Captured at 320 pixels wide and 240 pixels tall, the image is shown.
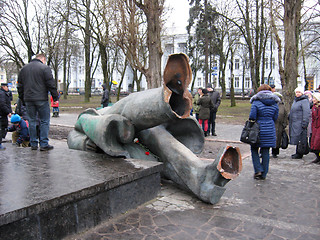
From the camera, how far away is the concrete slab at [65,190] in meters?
3.11

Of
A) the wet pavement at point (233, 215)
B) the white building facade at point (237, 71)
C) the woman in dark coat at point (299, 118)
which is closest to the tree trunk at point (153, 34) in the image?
the woman in dark coat at point (299, 118)

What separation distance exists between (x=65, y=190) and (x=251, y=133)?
351cm

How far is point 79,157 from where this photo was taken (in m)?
5.23

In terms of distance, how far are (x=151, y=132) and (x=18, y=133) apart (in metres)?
4.44

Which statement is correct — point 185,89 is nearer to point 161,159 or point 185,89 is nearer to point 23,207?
point 161,159

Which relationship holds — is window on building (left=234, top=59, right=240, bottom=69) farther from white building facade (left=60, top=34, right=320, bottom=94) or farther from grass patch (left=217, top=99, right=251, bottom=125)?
grass patch (left=217, top=99, right=251, bottom=125)

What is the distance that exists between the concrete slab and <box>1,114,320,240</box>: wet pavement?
7.4 inches

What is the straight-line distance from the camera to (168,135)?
5270 millimetres

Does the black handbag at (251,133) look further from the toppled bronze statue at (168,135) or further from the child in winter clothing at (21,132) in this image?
the child in winter clothing at (21,132)

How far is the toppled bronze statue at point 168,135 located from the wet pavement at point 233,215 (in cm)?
32

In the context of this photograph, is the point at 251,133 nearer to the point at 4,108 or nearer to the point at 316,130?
the point at 316,130

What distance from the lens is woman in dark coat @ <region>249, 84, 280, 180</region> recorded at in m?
5.91

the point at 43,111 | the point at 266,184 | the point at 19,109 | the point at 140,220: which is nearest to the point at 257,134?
the point at 266,184

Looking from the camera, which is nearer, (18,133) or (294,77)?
(18,133)
